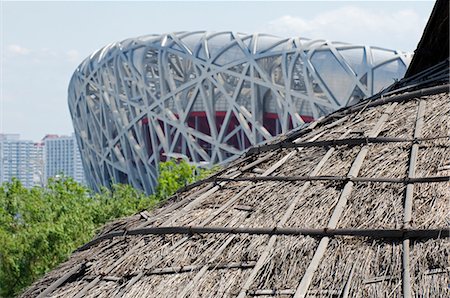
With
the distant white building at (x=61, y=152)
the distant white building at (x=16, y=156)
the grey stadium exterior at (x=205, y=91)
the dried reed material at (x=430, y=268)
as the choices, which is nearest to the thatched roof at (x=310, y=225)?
the dried reed material at (x=430, y=268)

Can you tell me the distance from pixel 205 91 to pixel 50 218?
1023 inches

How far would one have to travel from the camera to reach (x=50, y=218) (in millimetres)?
22906

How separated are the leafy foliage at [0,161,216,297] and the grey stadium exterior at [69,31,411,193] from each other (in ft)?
51.4

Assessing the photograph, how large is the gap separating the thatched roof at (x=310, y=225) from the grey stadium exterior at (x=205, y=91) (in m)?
32.5

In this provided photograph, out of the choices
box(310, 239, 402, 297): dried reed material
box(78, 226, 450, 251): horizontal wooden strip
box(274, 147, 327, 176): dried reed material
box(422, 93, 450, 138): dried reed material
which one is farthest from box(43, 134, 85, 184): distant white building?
box(310, 239, 402, 297): dried reed material

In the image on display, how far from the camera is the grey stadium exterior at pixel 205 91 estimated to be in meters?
41.6

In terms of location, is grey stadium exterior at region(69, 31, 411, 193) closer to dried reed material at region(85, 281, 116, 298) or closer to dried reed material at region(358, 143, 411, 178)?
dried reed material at region(358, 143, 411, 178)

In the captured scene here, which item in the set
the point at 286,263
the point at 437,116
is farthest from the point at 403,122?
the point at 286,263

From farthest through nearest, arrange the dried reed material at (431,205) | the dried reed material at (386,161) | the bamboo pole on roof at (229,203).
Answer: the dried reed material at (386,161), the bamboo pole on roof at (229,203), the dried reed material at (431,205)

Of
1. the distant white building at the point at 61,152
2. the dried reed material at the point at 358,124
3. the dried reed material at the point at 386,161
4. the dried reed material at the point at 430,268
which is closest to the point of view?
the dried reed material at the point at 430,268

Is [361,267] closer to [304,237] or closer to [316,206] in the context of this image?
[304,237]

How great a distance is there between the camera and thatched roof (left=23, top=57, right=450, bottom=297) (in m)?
5.62

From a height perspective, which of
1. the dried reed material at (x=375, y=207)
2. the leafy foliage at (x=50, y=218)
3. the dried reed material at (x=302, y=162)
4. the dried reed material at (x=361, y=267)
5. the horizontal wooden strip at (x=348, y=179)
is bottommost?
the leafy foliage at (x=50, y=218)

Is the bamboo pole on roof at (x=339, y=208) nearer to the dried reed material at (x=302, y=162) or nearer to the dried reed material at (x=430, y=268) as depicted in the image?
the dried reed material at (x=302, y=162)
